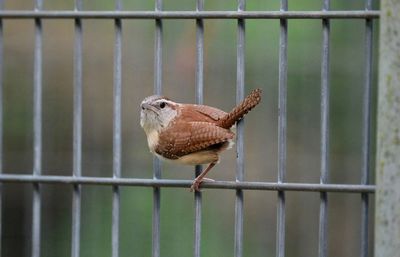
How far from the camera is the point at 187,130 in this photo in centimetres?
330

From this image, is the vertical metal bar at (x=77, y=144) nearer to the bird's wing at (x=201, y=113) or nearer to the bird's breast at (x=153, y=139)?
the bird's breast at (x=153, y=139)

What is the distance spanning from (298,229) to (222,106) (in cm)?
61

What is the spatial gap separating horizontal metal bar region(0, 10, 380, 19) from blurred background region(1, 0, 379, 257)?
31.0 inches

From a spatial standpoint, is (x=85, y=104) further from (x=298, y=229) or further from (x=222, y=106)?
(x=298, y=229)

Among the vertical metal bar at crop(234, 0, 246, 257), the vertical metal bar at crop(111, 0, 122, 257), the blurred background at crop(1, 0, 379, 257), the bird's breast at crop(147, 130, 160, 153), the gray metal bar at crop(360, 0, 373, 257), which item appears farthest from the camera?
the blurred background at crop(1, 0, 379, 257)

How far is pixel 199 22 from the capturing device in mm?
3168

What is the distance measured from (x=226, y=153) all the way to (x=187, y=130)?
647 millimetres

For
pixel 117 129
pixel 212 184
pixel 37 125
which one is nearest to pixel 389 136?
pixel 212 184

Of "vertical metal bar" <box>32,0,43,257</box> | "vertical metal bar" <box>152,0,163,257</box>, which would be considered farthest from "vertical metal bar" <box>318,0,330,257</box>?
"vertical metal bar" <box>32,0,43,257</box>

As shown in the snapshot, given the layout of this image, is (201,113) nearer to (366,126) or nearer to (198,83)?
(198,83)

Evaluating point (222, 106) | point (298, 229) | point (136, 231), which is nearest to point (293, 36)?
point (222, 106)

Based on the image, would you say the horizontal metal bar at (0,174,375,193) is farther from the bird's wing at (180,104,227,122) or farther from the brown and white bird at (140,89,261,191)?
the bird's wing at (180,104,227,122)

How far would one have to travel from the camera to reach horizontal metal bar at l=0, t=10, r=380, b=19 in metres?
2.99

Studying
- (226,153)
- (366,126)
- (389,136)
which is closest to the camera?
(389,136)
